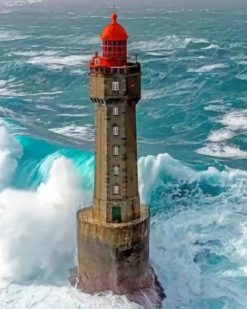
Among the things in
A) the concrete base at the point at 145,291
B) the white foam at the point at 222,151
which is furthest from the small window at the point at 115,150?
the white foam at the point at 222,151

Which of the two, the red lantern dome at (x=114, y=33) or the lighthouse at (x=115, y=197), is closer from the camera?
the red lantern dome at (x=114, y=33)

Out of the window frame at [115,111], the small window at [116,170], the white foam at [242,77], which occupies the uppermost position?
the window frame at [115,111]

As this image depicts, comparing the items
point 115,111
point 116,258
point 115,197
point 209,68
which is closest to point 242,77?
point 209,68

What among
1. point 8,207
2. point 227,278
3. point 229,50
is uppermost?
point 229,50

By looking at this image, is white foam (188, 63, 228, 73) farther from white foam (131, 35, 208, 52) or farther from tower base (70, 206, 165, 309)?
tower base (70, 206, 165, 309)

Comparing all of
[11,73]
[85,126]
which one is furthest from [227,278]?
[11,73]

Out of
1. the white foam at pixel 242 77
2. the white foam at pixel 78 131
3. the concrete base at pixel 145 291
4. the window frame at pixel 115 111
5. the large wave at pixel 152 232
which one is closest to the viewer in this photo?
the window frame at pixel 115 111

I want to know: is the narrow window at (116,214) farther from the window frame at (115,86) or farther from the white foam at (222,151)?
the white foam at (222,151)

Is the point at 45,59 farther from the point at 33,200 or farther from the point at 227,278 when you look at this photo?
the point at 227,278
